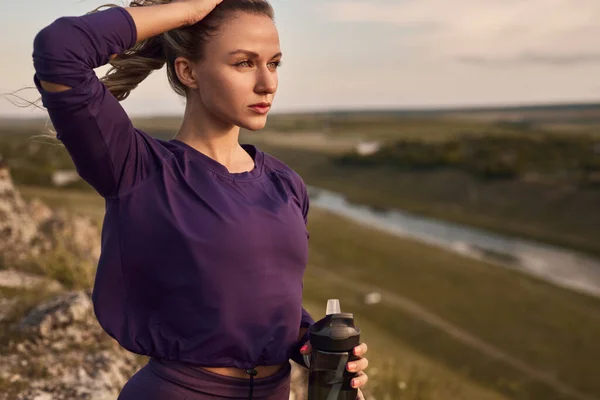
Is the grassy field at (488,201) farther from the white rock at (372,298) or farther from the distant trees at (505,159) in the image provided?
the white rock at (372,298)

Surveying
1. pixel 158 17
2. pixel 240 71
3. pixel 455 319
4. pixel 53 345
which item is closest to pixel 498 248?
pixel 455 319

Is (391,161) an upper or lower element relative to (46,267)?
lower

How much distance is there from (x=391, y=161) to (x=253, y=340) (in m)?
41.3

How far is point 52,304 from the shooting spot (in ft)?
16.8

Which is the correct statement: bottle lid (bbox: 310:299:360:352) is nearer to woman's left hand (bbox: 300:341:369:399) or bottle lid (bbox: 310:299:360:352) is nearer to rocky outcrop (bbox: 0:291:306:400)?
woman's left hand (bbox: 300:341:369:399)

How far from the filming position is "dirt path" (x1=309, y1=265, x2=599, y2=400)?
10781 millimetres

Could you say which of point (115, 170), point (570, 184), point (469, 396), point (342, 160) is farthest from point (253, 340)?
point (342, 160)

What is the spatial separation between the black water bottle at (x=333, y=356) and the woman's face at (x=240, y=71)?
2.20 ft

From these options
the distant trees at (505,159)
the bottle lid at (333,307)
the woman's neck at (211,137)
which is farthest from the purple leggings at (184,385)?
the distant trees at (505,159)

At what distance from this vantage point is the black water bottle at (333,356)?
2.04 meters

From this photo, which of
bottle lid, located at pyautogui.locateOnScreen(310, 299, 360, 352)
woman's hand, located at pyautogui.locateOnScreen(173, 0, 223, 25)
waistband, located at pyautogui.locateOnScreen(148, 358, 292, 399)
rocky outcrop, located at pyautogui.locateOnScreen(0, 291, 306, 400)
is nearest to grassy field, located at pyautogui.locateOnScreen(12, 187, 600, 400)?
rocky outcrop, located at pyautogui.locateOnScreen(0, 291, 306, 400)

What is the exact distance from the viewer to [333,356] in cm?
205

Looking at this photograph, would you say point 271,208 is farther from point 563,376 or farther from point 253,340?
point 563,376

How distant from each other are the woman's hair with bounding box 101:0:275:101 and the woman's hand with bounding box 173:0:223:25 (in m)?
0.06
